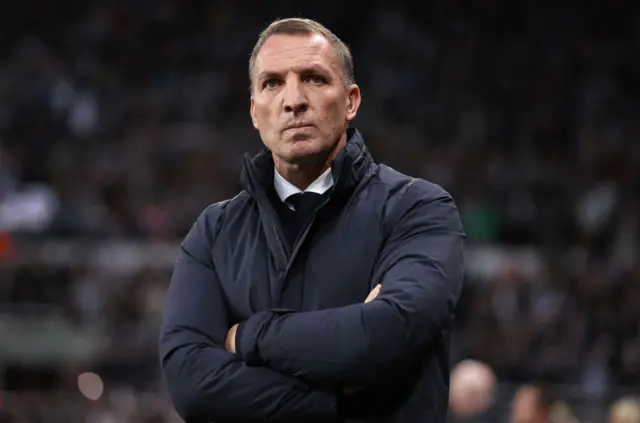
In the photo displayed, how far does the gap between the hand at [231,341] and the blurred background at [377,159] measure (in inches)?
169

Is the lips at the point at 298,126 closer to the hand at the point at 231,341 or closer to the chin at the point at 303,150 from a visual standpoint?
the chin at the point at 303,150

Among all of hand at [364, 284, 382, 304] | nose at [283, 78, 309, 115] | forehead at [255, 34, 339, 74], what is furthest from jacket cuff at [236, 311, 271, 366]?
forehead at [255, 34, 339, 74]

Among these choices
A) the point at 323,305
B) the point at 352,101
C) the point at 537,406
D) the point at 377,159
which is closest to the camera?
the point at 323,305

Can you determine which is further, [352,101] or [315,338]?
[352,101]

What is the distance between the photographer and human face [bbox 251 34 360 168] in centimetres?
300

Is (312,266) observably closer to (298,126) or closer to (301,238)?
(301,238)

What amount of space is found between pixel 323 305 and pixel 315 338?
0.42 ft

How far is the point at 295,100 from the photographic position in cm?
299

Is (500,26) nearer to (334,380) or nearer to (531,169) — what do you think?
(531,169)

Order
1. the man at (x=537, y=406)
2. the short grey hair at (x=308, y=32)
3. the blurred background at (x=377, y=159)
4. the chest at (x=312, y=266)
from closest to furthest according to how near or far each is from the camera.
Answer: the chest at (x=312, y=266), the short grey hair at (x=308, y=32), the man at (x=537, y=406), the blurred background at (x=377, y=159)

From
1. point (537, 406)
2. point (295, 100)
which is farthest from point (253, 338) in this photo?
point (537, 406)

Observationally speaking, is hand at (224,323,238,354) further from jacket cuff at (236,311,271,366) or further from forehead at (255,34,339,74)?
forehead at (255,34,339,74)

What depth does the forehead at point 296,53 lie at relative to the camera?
9.89 ft

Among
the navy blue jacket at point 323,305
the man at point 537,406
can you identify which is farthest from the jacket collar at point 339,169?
the man at point 537,406
